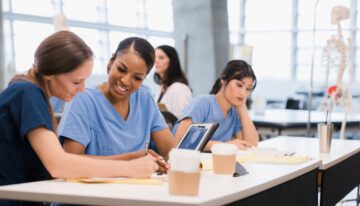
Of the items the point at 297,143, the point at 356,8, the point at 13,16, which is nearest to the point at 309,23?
the point at 356,8

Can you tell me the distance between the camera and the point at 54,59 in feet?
5.69

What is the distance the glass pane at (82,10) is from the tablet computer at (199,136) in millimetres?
8180

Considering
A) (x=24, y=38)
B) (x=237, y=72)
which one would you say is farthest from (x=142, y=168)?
(x=24, y=38)

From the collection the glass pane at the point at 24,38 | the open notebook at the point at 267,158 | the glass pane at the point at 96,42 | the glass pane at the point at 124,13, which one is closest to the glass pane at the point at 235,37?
the glass pane at the point at 124,13

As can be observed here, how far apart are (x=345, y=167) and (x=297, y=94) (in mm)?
9725

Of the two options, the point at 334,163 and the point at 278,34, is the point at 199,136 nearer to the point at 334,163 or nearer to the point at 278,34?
the point at 334,163

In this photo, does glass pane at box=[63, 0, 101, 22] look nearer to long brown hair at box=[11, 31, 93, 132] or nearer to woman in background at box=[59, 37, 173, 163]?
woman in background at box=[59, 37, 173, 163]

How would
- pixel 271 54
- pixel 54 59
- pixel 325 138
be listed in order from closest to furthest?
pixel 54 59, pixel 325 138, pixel 271 54

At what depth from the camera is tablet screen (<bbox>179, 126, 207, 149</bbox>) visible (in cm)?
192

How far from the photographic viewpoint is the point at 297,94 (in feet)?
40.5

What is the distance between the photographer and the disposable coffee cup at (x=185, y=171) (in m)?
1.36

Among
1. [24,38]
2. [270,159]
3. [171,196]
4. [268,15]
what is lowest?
[270,159]

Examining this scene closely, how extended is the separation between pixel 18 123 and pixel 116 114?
0.51 meters

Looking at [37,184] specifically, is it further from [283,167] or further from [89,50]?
[283,167]
